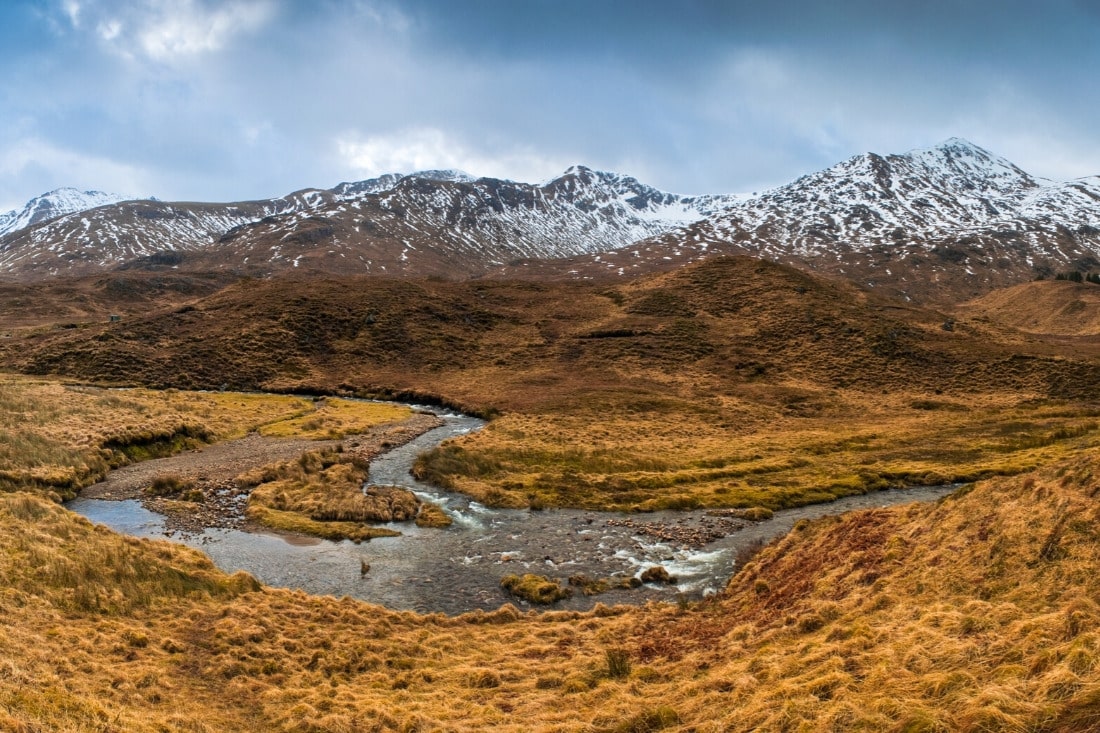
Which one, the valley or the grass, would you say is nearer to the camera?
the valley

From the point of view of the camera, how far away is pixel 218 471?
45.3 meters

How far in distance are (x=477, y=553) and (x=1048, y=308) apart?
15567cm

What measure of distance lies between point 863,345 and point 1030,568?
292 feet

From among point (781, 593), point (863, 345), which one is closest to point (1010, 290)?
point (863, 345)

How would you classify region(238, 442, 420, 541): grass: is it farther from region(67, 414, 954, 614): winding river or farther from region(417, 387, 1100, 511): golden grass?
region(417, 387, 1100, 511): golden grass

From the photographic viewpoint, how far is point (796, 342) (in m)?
103

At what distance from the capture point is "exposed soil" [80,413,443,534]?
35719 mm

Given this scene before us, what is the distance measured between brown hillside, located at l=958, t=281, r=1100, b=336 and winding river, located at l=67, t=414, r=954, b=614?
110 m

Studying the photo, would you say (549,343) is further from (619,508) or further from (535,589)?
A: (535,589)

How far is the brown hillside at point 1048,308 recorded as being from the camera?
12600cm

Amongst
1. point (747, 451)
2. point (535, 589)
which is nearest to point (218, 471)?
point (535, 589)

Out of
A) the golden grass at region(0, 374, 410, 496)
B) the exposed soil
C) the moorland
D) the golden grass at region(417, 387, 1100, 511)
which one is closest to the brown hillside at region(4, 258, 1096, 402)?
the moorland

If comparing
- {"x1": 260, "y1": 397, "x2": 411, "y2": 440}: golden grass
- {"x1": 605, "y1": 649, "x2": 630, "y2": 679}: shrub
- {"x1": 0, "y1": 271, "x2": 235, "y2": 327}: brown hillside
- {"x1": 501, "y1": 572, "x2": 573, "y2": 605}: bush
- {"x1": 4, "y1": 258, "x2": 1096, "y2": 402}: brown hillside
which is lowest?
{"x1": 501, "y1": 572, "x2": 573, "y2": 605}: bush

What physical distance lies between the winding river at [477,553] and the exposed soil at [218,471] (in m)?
1.17
